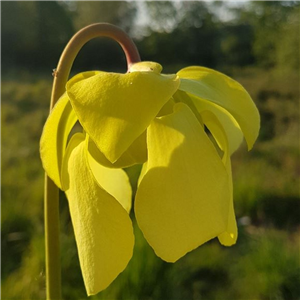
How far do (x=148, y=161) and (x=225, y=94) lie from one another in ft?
0.38

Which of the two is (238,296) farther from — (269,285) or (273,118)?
(273,118)

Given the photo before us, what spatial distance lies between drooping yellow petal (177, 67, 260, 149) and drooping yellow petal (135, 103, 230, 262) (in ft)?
0.19

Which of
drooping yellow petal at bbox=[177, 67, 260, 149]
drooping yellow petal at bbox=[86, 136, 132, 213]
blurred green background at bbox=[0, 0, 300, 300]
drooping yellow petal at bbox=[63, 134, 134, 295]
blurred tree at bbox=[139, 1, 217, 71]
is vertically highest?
drooping yellow petal at bbox=[177, 67, 260, 149]

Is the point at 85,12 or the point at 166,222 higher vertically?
Result: the point at 166,222

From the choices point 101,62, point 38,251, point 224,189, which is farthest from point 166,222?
point 101,62

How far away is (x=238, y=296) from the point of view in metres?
1.71

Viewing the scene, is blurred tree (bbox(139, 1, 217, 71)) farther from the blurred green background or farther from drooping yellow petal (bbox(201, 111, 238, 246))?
drooping yellow petal (bbox(201, 111, 238, 246))

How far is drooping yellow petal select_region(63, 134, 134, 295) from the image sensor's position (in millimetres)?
415

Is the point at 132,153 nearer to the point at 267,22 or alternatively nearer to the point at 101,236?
the point at 101,236

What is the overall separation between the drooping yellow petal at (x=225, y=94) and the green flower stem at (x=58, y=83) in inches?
2.7

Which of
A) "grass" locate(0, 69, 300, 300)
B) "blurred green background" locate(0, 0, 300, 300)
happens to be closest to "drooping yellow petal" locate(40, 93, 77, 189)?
"grass" locate(0, 69, 300, 300)

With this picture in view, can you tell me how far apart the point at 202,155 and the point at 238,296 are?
1.44m

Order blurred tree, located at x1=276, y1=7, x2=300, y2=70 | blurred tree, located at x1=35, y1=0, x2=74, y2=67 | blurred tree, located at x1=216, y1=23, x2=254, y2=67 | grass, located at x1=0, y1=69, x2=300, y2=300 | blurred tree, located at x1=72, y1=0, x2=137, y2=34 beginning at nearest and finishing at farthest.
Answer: grass, located at x1=0, y1=69, x2=300, y2=300 < blurred tree, located at x1=276, y1=7, x2=300, y2=70 < blurred tree, located at x1=35, y1=0, x2=74, y2=67 < blurred tree, located at x1=216, y1=23, x2=254, y2=67 < blurred tree, located at x1=72, y1=0, x2=137, y2=34

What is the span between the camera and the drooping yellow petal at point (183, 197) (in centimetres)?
39
